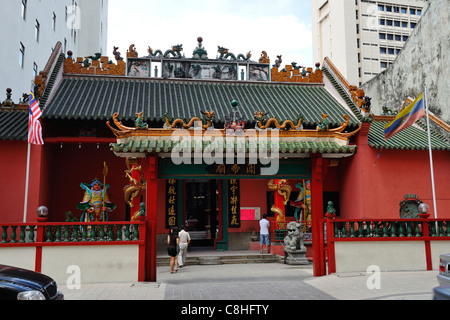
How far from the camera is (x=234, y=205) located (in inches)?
662

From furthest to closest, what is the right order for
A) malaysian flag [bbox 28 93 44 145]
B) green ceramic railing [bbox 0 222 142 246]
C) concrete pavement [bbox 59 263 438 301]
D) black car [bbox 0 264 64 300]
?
malaysian flag [bbox 28 93 44 145] < green ceramic railing [bbox 0 222 142 246] < concrete pavement [bbox 59 263 438 301] < black car [bbox 0 264 64 300]

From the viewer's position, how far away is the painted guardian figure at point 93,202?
14.7 metres

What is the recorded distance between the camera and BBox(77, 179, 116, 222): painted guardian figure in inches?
578

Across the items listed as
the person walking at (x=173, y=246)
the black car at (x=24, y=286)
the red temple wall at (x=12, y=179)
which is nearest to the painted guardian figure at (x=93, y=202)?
the red temple wall at (x=12, y=179)

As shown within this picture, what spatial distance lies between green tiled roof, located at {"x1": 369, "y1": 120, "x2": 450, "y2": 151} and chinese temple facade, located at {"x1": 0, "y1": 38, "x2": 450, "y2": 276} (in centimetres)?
5

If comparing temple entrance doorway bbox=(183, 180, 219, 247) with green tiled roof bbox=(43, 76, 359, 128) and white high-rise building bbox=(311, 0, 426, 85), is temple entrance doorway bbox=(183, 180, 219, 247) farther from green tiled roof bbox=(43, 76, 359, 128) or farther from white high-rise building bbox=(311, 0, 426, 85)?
white high-rise building bbox=(311, 0, 426, 85)

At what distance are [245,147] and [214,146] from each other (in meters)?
0.79

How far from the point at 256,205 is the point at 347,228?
729cm

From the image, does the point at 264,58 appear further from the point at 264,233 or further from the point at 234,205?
the point at 264,233

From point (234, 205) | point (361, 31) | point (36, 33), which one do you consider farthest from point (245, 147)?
point (361, 31)

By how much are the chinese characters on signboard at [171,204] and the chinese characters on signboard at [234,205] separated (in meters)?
2.23

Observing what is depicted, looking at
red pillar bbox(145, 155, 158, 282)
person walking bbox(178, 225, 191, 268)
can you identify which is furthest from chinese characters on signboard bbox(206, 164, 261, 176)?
person walking bbox(178, 225, 191, 268)

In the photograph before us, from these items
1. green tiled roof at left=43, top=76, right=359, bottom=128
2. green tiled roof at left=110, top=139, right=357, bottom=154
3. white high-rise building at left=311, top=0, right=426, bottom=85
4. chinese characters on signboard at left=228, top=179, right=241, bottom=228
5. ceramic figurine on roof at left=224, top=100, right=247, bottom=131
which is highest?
white high-rise building at left=311, top=0, right=426, bottom=85
